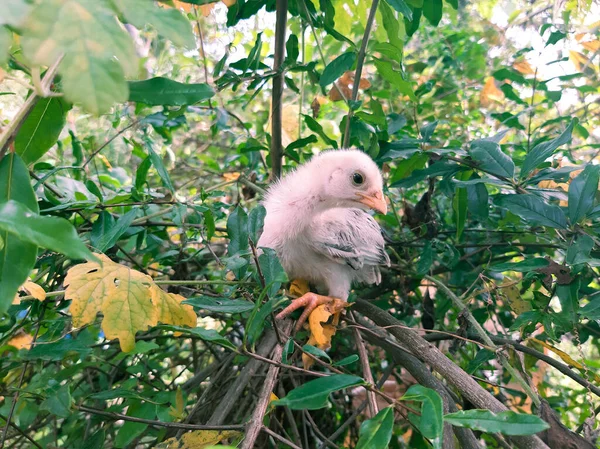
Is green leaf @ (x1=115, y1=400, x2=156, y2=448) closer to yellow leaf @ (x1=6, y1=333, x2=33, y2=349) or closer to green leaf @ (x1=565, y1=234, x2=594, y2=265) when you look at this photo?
yellow leaf @ (x1=6, y1=333, x2=33, y2=349)

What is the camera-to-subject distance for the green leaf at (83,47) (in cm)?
35

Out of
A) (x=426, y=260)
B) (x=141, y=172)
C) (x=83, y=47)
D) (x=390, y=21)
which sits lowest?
(x=426, y=260)

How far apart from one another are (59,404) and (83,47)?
2.30 feet

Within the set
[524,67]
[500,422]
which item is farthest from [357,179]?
[524,67]

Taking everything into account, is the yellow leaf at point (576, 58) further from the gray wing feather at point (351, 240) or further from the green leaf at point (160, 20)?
the green leaf at point (160, 20)

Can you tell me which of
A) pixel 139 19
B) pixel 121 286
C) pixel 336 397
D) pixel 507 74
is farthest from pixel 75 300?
pixel 507 74

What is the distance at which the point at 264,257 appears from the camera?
742 millimetres

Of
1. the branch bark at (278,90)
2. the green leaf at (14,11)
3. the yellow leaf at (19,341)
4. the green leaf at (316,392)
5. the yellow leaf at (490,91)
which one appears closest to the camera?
the green leaf at (14,11)

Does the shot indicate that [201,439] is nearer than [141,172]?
Yes

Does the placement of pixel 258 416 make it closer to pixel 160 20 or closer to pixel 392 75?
pixel 160 20

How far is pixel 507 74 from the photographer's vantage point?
1.63m

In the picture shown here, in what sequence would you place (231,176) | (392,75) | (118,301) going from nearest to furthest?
(118,301) < (392,75) < (231,176)

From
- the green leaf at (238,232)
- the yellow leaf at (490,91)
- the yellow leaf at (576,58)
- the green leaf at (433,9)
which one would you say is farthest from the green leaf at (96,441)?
the yellow leaf at (576,58)

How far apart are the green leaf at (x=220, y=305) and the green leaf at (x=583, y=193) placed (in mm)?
691
